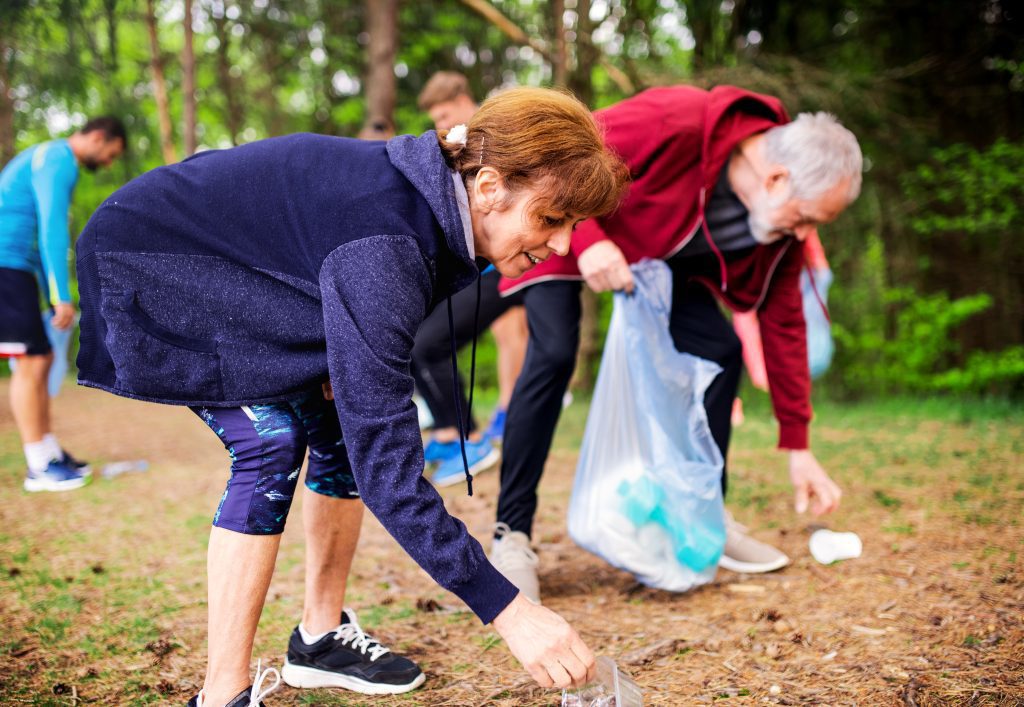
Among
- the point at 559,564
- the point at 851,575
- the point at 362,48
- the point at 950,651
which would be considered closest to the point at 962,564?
the point at 851,575

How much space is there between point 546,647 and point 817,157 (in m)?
1.67

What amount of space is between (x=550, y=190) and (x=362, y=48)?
9.58 meters

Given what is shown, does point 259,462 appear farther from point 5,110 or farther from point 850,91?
point 5,110

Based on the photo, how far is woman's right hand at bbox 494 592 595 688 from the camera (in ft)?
4.31

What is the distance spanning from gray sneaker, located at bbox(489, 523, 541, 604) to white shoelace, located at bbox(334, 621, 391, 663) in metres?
0.54

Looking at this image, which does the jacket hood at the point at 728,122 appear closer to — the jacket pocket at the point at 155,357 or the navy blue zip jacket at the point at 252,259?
the navy blue zip jacket at the point at 252,259

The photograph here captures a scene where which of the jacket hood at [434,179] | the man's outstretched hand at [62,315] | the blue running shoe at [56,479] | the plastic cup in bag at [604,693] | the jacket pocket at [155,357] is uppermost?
the jacket hood at [434,179]

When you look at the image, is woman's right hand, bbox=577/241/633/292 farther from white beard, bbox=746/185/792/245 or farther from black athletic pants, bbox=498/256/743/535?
white beard, bbox=746/185/792/245

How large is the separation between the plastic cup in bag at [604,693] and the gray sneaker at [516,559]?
2.26 ft

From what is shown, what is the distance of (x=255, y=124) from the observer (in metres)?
12.4

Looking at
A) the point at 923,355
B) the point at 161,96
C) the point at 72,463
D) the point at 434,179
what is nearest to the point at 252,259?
the point at 434,179

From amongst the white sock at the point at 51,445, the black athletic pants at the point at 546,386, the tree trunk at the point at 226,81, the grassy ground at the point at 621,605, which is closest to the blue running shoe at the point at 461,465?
the grassy ground at the point at 621,605

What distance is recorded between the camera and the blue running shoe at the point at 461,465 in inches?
158

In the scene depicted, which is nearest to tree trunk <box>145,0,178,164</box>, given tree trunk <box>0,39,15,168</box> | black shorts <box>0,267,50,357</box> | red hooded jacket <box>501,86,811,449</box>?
tree trunk <box>0,39,15,168</box>
